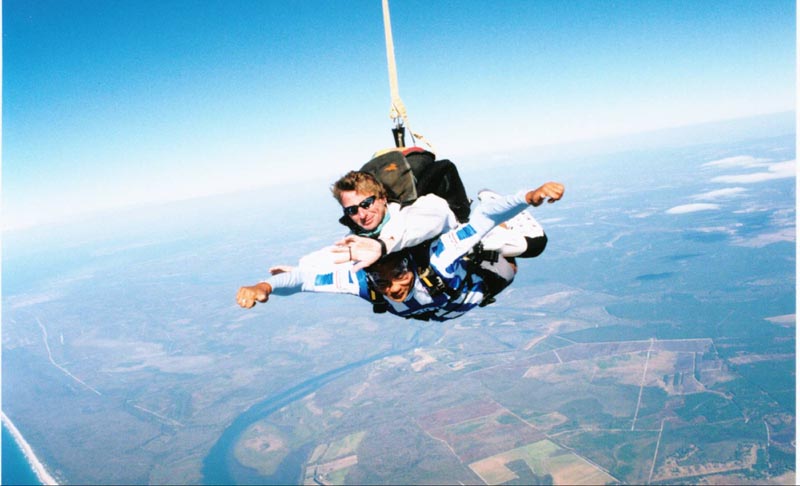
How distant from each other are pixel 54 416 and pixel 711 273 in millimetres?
86062

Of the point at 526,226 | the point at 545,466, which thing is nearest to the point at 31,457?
the point at 545,466

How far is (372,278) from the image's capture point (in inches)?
108

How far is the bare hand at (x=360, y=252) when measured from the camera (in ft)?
6.56

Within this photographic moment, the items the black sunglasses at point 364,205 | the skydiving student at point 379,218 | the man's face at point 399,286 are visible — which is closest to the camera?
the skydiving student at point 379,218

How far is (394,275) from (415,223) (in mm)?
536

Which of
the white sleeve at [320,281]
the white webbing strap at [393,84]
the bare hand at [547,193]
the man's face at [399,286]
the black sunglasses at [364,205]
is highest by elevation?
the white webbing strap at [393,84]

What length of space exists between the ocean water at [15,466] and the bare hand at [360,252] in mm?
42849

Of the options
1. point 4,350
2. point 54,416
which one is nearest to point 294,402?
point 54,416

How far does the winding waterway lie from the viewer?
92.5ft

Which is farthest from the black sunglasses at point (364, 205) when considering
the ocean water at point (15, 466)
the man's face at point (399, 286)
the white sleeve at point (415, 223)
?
the ocean water at point (15, 466)

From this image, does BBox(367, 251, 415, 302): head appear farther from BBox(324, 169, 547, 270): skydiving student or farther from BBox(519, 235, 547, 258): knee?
BBox(519, 235, 547, 258): knee

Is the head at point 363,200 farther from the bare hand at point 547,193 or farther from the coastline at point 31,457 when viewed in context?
the coastline at point 31,457

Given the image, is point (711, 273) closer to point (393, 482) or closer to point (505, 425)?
point (505, 425)

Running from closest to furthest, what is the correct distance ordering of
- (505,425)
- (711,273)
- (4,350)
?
(505,425), (711,273), (4,350)
